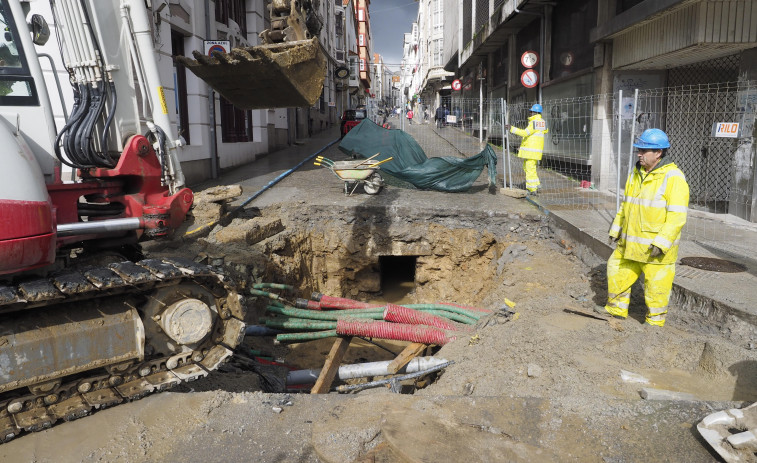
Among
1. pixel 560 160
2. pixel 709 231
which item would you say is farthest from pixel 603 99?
pixel 709 231

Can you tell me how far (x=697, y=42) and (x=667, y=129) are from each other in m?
2.64

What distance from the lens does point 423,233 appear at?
9391 millimetres

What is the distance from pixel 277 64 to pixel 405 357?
10.9 feet

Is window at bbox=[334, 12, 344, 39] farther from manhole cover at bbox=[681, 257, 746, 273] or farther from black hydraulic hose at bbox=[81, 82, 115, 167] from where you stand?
black hydraulic hose at bbox=[81, 82, 115, 167]

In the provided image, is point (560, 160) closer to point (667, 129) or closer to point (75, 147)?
point (667, 129)

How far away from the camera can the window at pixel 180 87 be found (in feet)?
38.5

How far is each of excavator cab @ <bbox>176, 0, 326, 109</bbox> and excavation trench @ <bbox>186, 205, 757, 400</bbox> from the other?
246cm

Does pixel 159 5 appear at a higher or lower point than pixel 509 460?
higher

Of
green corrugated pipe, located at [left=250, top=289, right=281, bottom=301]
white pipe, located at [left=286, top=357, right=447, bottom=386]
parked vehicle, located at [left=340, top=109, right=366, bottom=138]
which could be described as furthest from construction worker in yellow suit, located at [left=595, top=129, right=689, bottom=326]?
parked vehicle, located at [left=340, top=109, right=366, bottom=138]

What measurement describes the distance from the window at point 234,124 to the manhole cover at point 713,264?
11682 mm

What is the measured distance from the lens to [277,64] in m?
4.96

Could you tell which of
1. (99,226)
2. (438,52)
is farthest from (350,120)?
(438,52)

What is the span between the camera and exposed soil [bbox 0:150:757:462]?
3.04m

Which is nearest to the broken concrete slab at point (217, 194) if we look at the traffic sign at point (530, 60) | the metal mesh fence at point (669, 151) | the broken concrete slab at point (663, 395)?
the metal mesh fence at point (669, 151)
